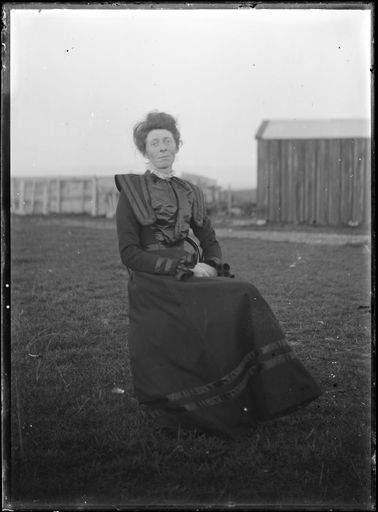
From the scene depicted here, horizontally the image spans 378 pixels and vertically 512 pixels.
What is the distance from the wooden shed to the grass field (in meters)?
0.87

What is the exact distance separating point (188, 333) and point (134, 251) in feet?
1.73

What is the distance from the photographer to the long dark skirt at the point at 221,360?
2.95 m

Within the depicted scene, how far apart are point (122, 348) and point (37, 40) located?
7.13 feet

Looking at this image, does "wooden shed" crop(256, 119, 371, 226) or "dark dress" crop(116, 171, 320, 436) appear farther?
"wooden shed" crop(256, 119, 371, 226)

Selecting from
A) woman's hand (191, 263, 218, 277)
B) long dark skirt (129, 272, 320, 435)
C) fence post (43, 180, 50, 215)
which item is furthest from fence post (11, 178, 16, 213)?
woman's hand (191, 263, 218, 277)

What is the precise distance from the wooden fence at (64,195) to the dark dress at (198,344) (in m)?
0.78

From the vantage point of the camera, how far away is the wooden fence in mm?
3551

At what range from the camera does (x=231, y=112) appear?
11.8ft

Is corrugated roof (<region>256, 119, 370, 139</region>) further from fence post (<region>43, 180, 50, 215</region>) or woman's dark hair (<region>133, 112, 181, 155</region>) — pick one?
fence post (<region>43, 180, 50, 215</region>)

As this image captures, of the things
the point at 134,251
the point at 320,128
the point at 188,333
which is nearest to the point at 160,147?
the point at 134,251

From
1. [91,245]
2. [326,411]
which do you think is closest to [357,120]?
[326,411]

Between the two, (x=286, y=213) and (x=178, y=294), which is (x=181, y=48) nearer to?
(x=178, y=294)

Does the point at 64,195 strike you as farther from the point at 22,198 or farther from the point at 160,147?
the point at 160,147

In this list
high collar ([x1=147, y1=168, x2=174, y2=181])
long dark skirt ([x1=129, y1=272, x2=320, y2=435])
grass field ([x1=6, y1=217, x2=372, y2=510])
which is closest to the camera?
grass field ([x1=6, y1=217, x2=372, y2=510])
